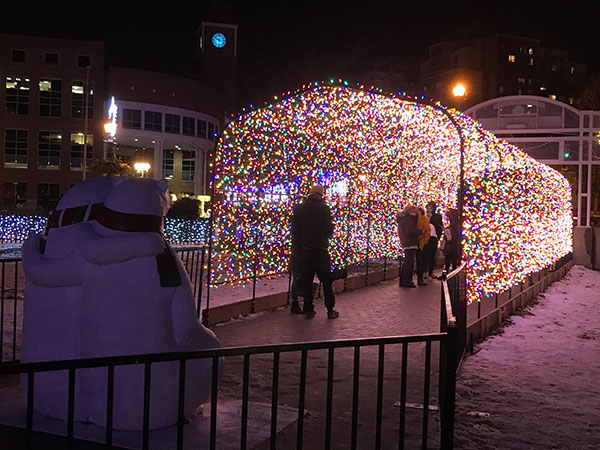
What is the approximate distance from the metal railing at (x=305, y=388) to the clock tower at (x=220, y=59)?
60.6 m

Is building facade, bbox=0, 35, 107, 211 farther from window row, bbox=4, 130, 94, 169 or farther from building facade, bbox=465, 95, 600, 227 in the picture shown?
building facade, bbox=465, 95, 600, 227

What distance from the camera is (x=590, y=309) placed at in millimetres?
11203

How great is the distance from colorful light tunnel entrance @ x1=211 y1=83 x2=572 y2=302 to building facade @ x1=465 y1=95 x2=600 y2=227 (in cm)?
420

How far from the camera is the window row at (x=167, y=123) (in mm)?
55500

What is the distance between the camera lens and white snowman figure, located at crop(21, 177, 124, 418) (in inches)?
172

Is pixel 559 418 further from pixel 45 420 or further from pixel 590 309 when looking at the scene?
pixel 590 309

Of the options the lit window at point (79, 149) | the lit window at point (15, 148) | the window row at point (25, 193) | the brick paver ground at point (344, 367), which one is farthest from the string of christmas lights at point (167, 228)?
the lit window at point (15, 148)

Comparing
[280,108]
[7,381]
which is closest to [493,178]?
[280,108]

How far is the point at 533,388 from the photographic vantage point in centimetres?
614

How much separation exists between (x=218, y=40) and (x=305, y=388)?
65.5m

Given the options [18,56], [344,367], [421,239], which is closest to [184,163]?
[18,56]

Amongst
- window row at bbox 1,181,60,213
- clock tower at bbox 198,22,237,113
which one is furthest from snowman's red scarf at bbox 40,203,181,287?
clock tower at bbox 198,22,237,113

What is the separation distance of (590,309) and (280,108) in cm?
661

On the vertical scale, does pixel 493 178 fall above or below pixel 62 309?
above
